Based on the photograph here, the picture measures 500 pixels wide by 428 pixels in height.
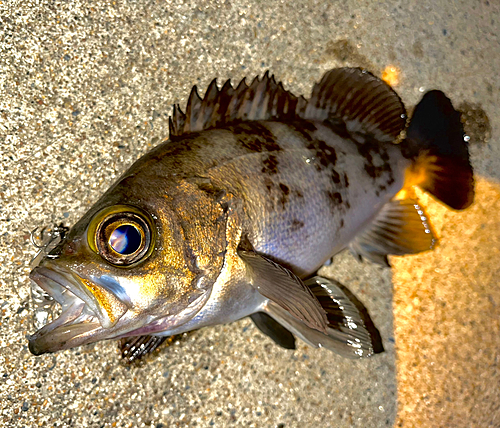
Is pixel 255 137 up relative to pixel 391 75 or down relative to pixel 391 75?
down

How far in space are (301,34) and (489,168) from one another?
117 centimetres

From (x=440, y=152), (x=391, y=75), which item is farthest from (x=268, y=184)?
(x=391, y=75)

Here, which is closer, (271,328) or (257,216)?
(257,216)

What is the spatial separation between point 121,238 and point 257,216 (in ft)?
1.44

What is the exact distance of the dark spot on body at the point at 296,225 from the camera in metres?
1.29

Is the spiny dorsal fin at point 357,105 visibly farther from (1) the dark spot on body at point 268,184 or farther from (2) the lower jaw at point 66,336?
(2) the lower jaw at point 66,336

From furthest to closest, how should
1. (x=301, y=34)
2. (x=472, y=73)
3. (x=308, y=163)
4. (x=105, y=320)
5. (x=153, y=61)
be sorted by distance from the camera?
(x=472, y=73), (x=301, y=34), (x=153, y=61), (x=308, y=163), (x=105, y=320)

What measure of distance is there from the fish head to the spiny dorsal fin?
0.72 m

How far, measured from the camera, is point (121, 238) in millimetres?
991

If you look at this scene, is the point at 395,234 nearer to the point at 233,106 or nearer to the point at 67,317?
the point at 233,106

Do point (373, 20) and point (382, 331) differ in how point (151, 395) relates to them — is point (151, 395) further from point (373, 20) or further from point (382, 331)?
point (373, 20)

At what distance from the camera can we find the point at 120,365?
1.54 m

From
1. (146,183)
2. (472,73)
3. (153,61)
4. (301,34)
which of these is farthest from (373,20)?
(146,183)

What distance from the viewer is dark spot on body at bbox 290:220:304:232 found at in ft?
4.24
